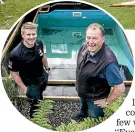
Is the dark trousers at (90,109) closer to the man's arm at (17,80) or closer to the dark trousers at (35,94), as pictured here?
the dark trousers at (35,94)

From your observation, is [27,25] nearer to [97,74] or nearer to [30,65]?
[30,65]

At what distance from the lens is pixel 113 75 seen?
258 centimetres

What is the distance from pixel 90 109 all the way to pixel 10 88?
566mm

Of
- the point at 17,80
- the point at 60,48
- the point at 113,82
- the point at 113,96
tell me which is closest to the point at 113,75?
the point at 113,82

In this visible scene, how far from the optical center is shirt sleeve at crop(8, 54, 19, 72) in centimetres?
267

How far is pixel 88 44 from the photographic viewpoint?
2.60 meters

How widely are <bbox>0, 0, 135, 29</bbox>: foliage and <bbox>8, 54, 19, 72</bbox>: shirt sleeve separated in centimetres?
21

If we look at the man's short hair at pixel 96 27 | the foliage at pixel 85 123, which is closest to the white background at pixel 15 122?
the foliage at pixel 85 123

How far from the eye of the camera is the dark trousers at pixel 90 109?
2750 millimetres

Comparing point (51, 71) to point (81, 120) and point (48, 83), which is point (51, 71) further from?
point (81, 120)

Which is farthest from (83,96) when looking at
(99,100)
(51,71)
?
(51,71)

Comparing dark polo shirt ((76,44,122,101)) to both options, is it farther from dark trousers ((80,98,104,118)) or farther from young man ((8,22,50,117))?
young man ((8,22,50,117))

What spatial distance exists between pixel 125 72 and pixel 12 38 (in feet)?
2.54

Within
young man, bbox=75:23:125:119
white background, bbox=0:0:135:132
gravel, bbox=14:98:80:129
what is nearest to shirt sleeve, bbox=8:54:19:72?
white background, bbox=0:0:135:132
